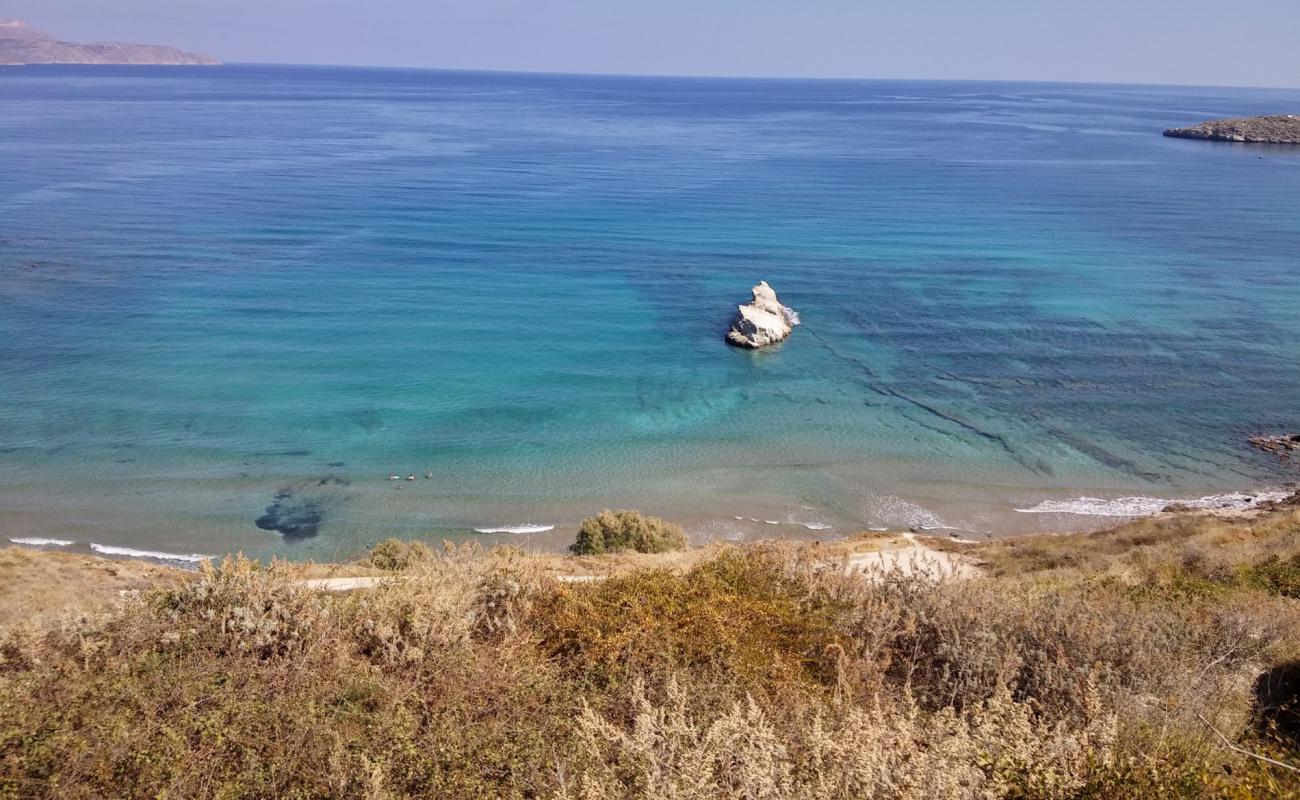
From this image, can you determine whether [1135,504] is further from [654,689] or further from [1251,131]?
[1251,131]

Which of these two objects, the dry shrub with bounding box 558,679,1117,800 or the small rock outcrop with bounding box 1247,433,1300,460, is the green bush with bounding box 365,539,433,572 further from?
the small rock outcrop with bounding box 1247,433,1300,460

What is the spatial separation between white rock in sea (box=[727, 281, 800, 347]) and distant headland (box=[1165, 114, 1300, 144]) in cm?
13474

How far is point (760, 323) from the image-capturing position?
40.0m

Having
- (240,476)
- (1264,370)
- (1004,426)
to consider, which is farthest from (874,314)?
(240,476)

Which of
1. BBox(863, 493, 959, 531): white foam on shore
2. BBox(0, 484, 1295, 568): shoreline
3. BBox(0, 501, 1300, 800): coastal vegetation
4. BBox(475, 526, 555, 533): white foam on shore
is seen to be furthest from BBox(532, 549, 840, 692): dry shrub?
BBox(863, 493, 959, 531): white foam on shore

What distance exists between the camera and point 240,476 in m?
27.4

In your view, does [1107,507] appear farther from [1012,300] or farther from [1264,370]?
[1012,300]

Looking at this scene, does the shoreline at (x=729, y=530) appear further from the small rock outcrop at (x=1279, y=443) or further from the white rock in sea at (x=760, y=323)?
the white rock in sea at (x=760, y=323)

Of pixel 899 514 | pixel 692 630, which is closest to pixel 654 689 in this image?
pixel 692 630

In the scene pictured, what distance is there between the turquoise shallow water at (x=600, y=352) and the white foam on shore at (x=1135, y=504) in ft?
0.83

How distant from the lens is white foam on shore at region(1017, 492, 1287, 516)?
26.8 m

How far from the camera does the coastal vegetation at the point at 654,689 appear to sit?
7172 mm

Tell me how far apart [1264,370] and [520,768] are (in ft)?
141

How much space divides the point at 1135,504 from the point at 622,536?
734 inches
